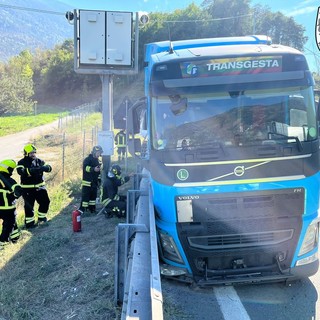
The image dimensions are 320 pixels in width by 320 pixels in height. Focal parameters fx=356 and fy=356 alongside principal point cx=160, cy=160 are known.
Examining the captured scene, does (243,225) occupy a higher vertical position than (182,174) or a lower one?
lower

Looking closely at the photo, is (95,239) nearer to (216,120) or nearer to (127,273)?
(127,273)

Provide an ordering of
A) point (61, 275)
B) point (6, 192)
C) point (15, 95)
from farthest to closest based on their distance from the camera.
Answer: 1. point (15, 95)
2. point (6, 192)
3. point (61, 275)

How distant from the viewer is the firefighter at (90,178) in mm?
8453

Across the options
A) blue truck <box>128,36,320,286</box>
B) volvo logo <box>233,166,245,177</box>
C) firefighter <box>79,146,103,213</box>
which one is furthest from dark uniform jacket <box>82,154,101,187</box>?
volvo logo <box>233,166,245,177</box>

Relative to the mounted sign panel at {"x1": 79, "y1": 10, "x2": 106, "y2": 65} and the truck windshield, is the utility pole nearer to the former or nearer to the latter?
the mounted sign panel at {"x1": 79, "y1": 10, "x2": 106, "y2": 65}

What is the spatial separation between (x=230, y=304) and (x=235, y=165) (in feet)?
5.25

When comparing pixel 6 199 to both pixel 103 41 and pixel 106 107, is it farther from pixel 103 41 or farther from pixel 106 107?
pixel 103 41

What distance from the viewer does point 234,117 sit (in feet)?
14.3

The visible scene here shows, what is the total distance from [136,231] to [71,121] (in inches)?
1268

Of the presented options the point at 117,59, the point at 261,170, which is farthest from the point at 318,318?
the point at 117,59

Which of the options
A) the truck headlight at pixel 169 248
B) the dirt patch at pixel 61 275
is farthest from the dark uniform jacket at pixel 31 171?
the truck headlight at pixel 169 248

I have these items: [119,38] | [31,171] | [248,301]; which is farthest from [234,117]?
[119,38]

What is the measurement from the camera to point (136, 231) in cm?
411

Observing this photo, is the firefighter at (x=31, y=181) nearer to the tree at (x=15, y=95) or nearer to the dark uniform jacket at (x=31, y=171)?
the dark uniform jacket at (x=31, y=171)
